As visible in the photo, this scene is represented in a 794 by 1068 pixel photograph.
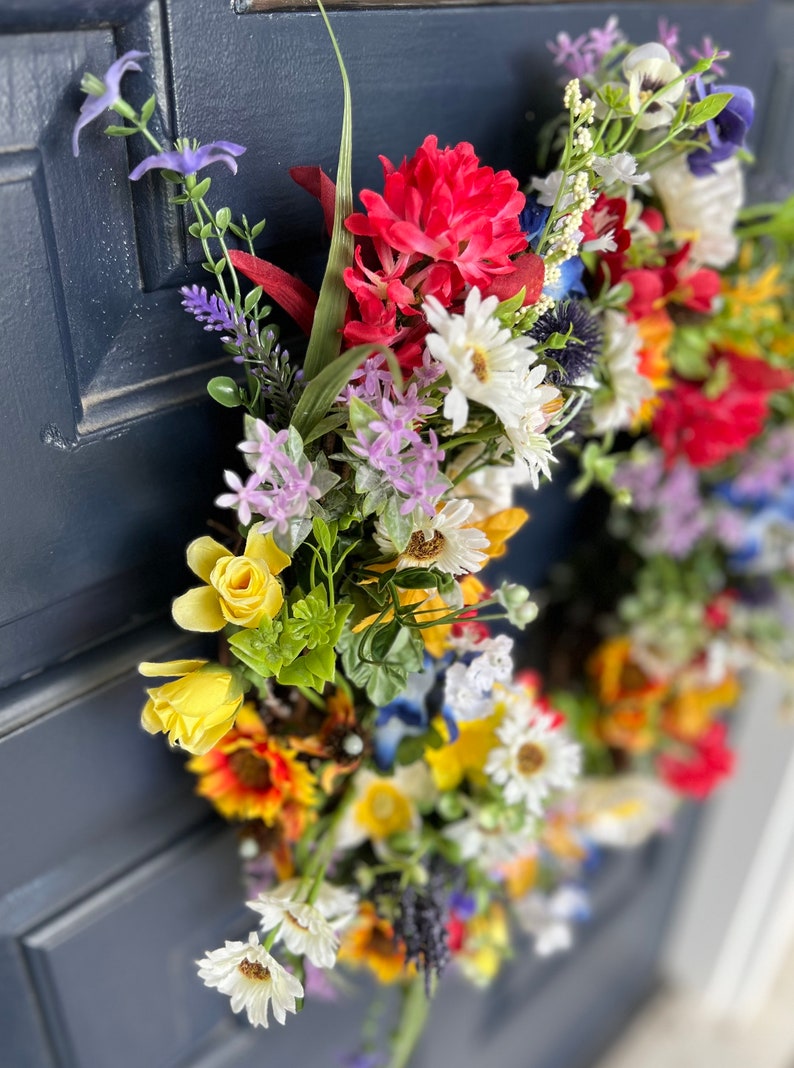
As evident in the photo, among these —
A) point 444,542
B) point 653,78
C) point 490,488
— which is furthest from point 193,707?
point 653,78

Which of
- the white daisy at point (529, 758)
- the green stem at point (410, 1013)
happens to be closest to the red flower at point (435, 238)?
the white daisy at point (529, 758)

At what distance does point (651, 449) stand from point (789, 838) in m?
1.00

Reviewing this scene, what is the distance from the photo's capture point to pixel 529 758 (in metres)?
0.71

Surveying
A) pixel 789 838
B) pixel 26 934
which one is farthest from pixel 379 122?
pixel 789 838

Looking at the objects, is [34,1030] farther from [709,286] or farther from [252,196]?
[709,286]

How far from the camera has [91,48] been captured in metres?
0.46

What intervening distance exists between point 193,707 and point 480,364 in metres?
0.26

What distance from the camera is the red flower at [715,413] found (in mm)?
922

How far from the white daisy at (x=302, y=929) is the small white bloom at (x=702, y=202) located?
2.03ft

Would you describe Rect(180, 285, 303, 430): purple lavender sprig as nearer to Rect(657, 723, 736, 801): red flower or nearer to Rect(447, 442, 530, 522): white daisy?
Rect(447, 442, 530, 522): white daisy

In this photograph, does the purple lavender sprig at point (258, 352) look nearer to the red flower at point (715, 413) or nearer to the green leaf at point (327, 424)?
the green leaf at point (327, 424)

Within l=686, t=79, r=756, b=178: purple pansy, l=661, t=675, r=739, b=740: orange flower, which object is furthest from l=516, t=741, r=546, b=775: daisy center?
l=661, t=675, r=739, b=740: orange flower

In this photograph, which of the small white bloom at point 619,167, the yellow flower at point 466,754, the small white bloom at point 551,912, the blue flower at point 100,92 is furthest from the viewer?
the small white bloom at point 551,912

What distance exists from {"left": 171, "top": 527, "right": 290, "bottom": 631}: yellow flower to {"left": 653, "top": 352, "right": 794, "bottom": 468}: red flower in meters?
0.55
